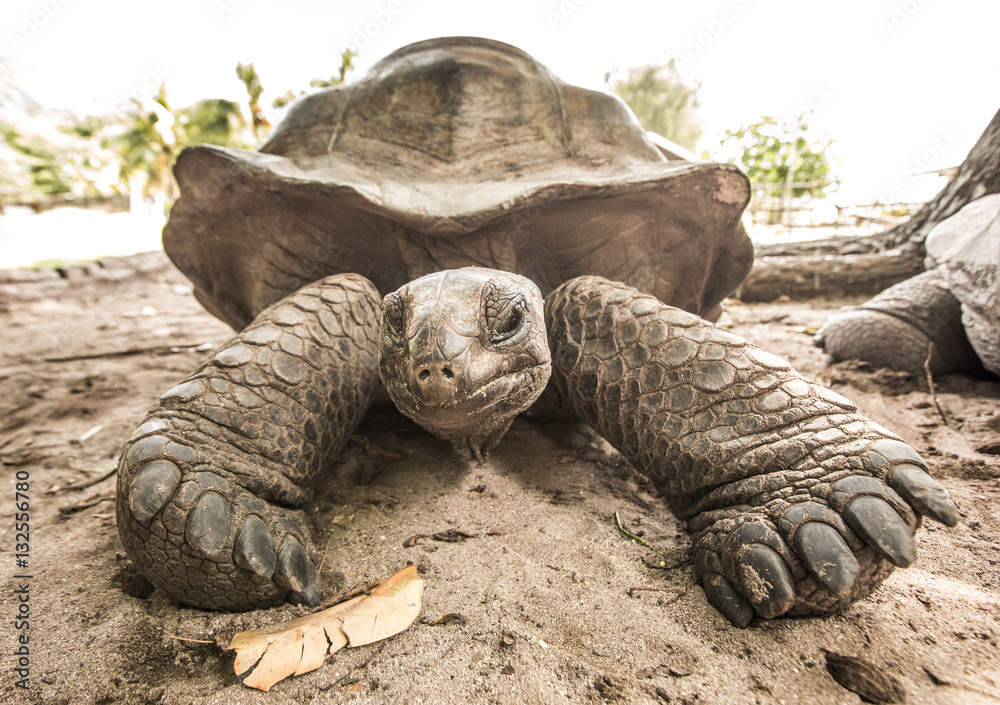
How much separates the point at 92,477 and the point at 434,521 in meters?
1.66

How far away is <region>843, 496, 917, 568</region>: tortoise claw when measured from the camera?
1110mm

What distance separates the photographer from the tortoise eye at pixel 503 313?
1.45 m

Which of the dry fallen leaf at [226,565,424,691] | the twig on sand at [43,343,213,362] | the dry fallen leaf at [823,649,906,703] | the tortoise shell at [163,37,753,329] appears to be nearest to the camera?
the dry fallen leaf at [823,649,906,703]

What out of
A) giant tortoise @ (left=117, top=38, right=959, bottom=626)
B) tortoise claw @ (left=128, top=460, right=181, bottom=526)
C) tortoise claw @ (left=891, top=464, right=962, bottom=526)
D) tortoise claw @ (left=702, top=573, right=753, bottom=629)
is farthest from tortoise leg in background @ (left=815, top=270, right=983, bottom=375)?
tortoise claw @ (left=128, top=460, right=181, bottom=526)

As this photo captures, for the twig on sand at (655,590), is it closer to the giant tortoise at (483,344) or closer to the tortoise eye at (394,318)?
the giant tortoise at (483,344)

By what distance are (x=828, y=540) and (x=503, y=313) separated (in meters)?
0.96

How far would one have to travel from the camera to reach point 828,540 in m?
1.17

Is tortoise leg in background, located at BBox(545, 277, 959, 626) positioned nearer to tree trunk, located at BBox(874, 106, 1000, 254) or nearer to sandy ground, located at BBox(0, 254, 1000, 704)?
sandy ground, located at BBox(0, 254, 1000, 704)

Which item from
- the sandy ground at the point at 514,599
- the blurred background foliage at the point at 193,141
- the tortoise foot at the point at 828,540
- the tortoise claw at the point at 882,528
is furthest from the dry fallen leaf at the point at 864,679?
the blurred background foliage at the point at 193,141

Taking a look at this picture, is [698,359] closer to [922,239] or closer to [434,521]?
[434,521]

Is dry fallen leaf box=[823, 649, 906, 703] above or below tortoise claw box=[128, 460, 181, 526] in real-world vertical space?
below

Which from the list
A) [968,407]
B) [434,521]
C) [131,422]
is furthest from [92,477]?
[968,407]

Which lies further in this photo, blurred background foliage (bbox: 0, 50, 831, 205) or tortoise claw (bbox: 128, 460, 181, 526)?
blurred background foliage (bbox: 0, 50, 831, 205)

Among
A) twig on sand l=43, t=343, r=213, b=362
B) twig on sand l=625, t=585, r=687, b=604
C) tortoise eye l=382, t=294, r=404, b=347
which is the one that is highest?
tortoise eye l=382, t=294, r=404, b=347
